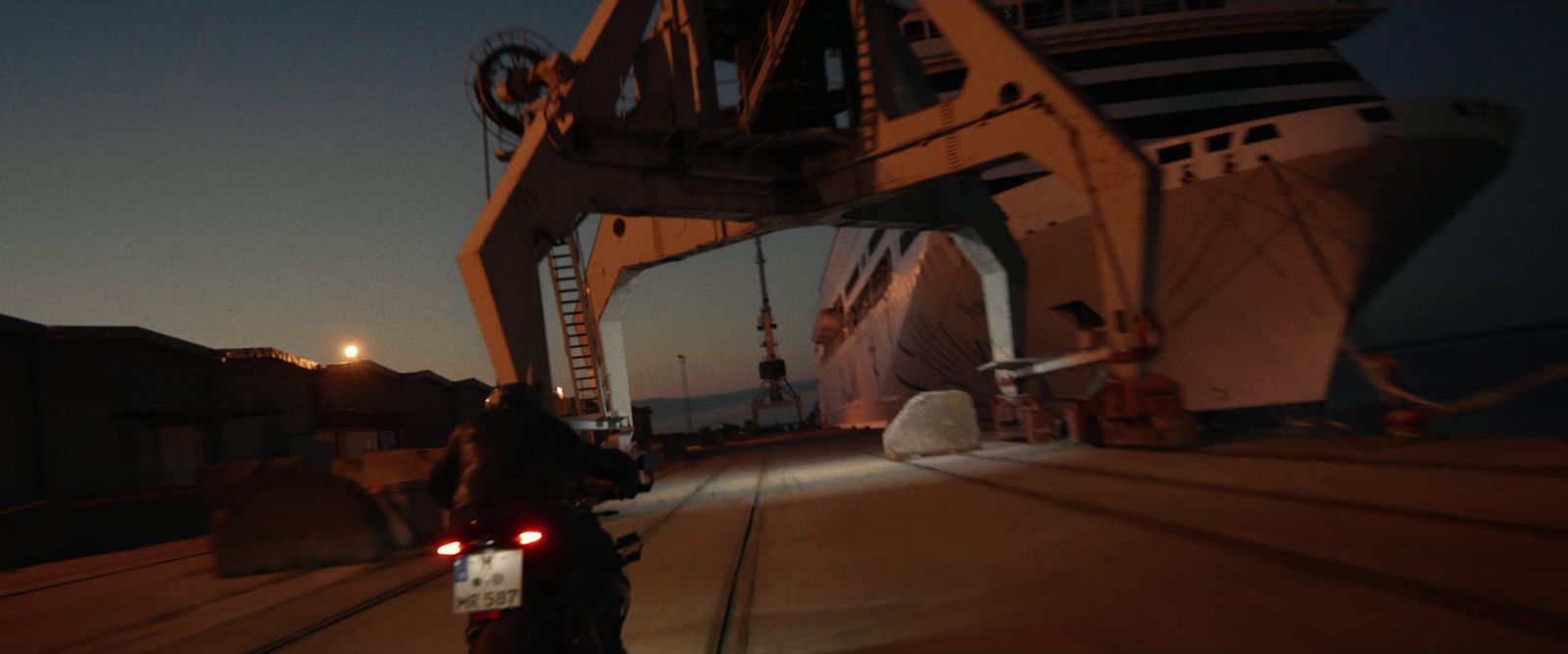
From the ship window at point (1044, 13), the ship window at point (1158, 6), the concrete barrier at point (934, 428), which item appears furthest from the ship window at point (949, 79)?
the concrete barrier at point (934, 428)

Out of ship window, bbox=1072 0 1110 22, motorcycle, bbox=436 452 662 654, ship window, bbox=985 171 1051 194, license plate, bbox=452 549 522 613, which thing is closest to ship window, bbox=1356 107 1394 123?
ship window, bbox=985 171 1051 194

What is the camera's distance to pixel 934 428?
15453 millimetres

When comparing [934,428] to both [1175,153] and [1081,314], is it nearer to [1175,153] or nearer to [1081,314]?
[1081,314]

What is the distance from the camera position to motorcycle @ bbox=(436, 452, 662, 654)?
296 cm

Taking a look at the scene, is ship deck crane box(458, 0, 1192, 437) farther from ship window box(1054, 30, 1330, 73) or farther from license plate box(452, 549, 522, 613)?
license plate box(452, 549, 522, 613)

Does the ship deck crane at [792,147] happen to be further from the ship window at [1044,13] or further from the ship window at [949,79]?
the ship window at [1044,13]

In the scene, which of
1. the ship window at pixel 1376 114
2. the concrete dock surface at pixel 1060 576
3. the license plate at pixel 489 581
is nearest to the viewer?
the license plate at pixel 489 581

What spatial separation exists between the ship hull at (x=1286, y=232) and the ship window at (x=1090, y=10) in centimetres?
715

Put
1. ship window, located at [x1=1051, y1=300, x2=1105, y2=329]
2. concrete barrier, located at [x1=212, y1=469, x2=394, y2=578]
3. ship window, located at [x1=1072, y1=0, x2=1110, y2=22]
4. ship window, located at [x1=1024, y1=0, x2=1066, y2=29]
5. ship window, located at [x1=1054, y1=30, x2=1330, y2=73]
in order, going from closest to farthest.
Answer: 1. concrete barrier, located at [x1=212, y1=469, x2=394, y2=578]
2. ship window, located at [x1=1051, y1=300, x2=1105, y2=329]
3. ship window, located at [x1=1054, y1=30, x2=1330, y2=73]
4. ship window, located at [x1=1072, y1=0, x2=1110, y2=22]
5. ship window, located at [x1=1024, y1=0, x2=1066, y2=29]

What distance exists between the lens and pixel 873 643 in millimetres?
3715

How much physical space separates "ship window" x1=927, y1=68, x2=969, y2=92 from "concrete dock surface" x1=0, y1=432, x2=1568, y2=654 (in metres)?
15.9

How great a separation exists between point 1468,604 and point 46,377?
19891 millimetres

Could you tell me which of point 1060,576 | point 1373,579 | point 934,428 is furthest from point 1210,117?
point 1373,579

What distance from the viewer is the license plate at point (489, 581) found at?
9.63ft
